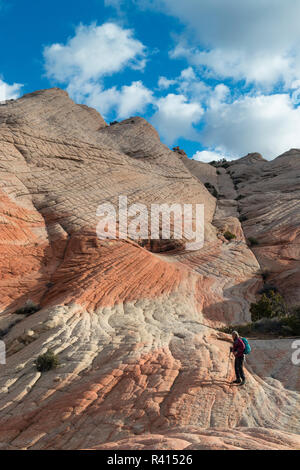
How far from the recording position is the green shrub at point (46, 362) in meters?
10.0

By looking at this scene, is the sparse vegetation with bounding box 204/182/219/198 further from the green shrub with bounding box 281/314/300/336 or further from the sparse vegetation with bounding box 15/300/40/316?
the sparse vegetation with bounding box 15/300/40/316

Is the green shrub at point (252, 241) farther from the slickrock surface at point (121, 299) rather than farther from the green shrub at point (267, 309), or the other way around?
the green shrub at point (267, 309)

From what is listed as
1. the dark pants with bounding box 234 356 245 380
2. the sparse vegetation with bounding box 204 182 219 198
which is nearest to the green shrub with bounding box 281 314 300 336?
the dark pants with bounding box 234 356 245 380

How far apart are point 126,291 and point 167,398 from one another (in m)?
9.63

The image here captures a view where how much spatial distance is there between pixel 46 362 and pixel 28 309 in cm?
625

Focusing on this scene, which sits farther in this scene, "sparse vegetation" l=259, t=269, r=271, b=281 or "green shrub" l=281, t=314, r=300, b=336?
"sparse vegetation" l=259, t=269, r=271, b=281

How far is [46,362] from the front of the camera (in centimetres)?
1005

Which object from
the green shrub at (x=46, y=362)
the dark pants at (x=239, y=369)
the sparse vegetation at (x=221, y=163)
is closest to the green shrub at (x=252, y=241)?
the dark pants at (x=239, y=369)

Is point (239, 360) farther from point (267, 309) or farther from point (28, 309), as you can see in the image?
point (28, 309)

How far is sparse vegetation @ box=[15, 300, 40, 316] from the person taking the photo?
51.2 ft

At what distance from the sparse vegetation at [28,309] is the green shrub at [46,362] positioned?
5864 mm

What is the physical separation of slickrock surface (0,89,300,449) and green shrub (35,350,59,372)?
0.65 feet

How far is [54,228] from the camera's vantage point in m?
21.5

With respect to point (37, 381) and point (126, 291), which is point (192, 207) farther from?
point (37, 381)
